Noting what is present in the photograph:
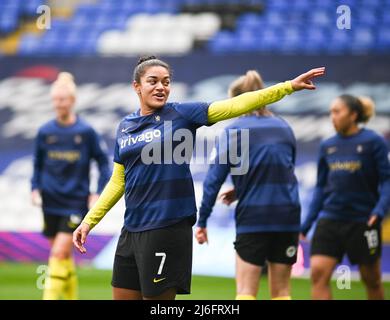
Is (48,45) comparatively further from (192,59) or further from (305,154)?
(305,154)

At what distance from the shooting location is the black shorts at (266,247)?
665 cm

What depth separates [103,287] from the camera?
1082cm

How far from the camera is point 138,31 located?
17.3 m

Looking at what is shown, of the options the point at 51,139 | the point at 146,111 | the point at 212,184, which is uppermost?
the point at 51,139

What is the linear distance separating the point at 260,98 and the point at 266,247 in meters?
1.92

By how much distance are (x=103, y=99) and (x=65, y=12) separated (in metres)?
5.14

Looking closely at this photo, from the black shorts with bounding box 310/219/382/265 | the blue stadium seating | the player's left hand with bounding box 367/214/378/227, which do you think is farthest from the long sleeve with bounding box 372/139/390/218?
the blue stadium seating

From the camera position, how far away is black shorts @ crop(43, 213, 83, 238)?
29.6 ft

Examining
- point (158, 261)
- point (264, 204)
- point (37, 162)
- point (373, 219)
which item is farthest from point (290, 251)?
point (37, 162)

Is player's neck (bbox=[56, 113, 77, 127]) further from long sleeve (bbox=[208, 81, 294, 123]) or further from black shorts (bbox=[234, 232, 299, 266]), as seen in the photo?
long sleeve (bbox=[208, 81, 294, 123])

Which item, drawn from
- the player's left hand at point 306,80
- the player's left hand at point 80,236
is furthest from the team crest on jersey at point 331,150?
the player's left hand at point 80,236

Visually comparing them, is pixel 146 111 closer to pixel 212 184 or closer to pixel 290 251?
pixel 212 184

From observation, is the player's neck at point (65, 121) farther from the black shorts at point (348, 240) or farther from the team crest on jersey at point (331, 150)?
the black shorts at point (348, 240)
